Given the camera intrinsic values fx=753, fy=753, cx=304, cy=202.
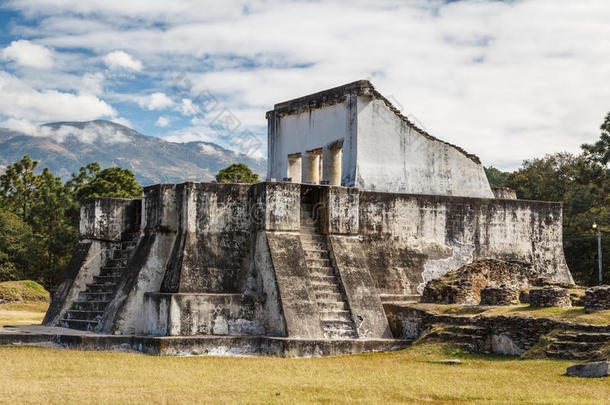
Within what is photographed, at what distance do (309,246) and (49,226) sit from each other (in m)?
24.9

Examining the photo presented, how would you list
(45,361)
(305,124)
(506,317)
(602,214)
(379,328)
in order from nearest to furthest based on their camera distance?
(45,361) → (506,317) → (379,328) → (305,124) → (602,214)

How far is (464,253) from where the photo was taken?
51.7 ft

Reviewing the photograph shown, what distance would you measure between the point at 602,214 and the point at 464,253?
49.3 feet

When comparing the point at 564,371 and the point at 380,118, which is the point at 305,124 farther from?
the point at 564,371

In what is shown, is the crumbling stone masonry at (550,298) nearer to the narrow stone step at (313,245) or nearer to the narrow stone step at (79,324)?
the narrow stone step at (313,245)

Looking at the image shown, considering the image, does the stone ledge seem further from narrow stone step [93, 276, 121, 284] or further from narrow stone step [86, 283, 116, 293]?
narrow stone step [93, 276, 121, 284]

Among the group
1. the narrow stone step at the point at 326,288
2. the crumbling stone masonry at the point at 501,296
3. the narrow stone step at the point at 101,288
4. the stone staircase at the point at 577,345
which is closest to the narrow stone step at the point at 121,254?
the narrow stone step at the point at 101,288

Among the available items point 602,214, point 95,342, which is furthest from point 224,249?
point 602,214

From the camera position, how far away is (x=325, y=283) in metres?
13.3

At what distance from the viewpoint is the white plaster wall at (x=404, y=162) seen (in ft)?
53.8

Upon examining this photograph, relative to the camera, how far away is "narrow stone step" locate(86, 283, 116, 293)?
14516mm

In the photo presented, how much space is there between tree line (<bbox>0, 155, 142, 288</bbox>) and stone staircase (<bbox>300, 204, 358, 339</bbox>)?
1851 centimetres

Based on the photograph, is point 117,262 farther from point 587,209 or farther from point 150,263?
point 587,209

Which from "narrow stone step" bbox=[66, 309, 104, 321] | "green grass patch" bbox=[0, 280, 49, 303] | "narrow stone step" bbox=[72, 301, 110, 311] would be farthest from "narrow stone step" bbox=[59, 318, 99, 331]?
"green grass patch" bbox=[0, 280, 49, 303]
